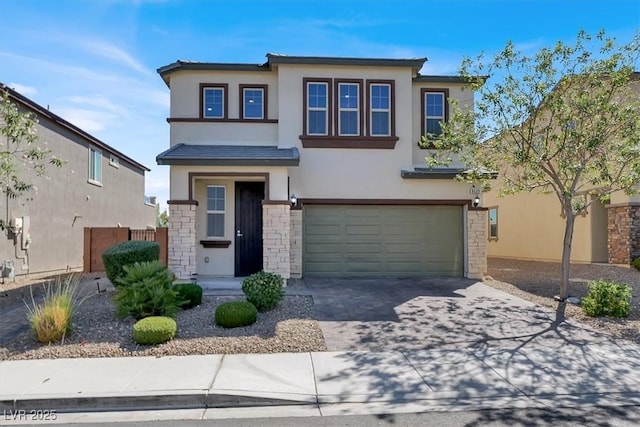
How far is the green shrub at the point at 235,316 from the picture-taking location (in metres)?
7.29

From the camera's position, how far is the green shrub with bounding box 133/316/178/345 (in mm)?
6422

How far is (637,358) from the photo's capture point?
6.10 metres

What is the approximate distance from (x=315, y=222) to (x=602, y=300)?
23.7ft

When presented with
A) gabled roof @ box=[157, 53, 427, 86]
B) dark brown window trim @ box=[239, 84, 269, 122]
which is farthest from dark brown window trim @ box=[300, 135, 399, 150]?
gabled roof @ box=[157, 53, 427, 86]

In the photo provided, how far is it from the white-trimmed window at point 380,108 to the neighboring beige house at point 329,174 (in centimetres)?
3

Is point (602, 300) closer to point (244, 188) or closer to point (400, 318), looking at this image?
point (400, 318)

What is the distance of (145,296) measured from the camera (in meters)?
7.41

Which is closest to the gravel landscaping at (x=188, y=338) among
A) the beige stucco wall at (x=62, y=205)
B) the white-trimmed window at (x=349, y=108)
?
the white-trimmed window at (x=349, y=108)

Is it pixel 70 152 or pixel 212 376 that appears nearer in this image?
pixel 212 376

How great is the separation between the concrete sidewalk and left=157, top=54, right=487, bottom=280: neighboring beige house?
6.36 m

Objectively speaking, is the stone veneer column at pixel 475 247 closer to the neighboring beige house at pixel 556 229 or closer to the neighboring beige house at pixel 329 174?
the neighboring beige house at pixel 329 174

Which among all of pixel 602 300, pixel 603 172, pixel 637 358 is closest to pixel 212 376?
pixel 637 358

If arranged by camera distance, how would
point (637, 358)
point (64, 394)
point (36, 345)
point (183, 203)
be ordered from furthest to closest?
point (183, 203), point (36, 345), point (637, 358), point (64, 394)

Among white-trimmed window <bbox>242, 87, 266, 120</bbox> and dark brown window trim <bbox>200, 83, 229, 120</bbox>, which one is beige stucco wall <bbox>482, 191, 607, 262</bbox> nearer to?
white-trimmed window <bbox>242, 87, 266, 120</bbox>
